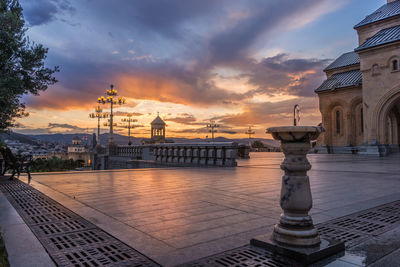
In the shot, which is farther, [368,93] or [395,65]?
[368,93]

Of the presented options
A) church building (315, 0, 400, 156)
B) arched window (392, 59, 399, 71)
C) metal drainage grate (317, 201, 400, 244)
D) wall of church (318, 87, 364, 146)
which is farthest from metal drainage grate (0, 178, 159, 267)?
wall of church (318, 87, 364, 146)

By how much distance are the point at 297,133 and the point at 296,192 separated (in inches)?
23.7

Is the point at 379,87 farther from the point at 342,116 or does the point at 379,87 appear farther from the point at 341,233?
the point at 341,233

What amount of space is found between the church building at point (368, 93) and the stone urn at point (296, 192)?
3075 centimetres

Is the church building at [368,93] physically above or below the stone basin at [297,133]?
above

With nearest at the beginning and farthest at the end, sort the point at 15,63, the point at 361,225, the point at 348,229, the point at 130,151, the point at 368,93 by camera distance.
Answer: the point at 348,229, the point at 361,225, the point at 15,63, the point at 130,151, the point at 368,93

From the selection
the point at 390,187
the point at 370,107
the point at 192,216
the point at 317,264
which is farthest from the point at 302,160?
the point at 370,107

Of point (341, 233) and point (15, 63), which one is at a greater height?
point (15, 63)

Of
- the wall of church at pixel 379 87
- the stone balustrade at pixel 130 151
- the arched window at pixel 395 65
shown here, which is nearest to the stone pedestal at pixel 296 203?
the stone balustrade at pixel 130 151

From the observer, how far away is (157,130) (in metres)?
51.2

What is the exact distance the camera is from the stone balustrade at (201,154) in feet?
47.7

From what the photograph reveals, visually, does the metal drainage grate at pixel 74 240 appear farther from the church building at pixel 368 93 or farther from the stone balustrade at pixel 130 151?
the church building at pixel 368 93

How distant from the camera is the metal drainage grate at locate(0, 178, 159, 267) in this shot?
8.73ft

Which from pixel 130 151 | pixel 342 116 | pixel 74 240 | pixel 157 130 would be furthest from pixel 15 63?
pixel 157 130
